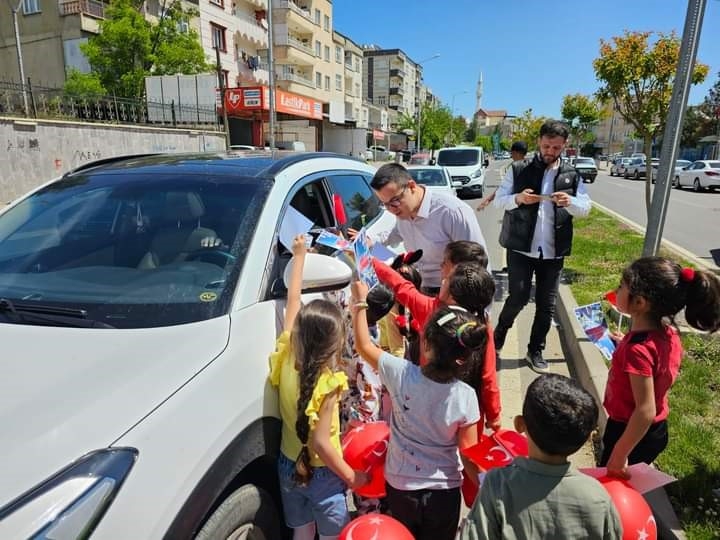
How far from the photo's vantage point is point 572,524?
53.7 inches

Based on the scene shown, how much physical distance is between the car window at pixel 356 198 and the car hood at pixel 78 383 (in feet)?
5.56

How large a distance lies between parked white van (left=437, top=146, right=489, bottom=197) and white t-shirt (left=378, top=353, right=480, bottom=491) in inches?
622

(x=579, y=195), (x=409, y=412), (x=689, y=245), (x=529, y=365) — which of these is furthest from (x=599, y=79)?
(x=409, y=412)

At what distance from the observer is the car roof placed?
246 centimetres

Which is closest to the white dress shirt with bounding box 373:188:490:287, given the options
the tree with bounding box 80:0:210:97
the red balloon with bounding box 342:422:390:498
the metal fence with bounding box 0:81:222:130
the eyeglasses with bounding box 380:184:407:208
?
the eyeglasses with bounding box 380:184:407:208

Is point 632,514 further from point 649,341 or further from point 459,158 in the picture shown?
point 459,158

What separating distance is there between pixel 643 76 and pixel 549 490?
6.45 metres

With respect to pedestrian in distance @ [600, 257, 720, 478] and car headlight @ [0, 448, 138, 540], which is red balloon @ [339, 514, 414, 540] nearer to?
car headlight @ [0, 448, 138, 540]

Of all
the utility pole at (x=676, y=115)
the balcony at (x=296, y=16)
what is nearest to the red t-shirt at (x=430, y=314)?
the utility pole at (x=676, y=115)

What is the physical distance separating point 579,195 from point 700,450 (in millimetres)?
1897

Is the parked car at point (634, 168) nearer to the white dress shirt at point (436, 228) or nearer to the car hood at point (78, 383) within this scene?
the white dress shirt at point (436, 228)

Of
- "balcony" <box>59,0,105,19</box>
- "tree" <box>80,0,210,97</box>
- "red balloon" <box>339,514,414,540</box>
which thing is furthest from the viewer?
"balcony" <box>59,0,105,19</box>

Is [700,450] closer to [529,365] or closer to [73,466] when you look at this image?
[529,365]

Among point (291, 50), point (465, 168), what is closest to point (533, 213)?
point (465, 168)
